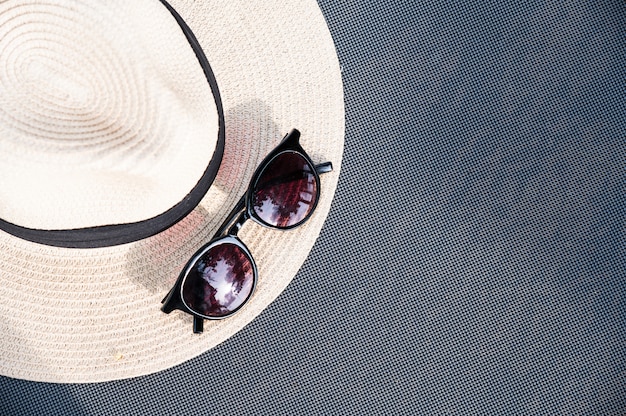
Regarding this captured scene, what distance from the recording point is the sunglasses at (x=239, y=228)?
2.24 feet

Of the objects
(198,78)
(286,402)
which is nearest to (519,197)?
(286,402)

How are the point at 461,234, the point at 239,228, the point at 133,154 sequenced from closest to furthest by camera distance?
1. the point at 133,154
2. the point at 239,228
3. the point at 461,234

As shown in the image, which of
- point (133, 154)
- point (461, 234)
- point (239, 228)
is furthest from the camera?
point (461, 234)

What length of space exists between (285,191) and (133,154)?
248mm

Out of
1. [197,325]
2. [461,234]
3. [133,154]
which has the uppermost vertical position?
[133,154]

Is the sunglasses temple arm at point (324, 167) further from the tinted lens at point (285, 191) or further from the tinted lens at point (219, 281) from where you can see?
the tinted lens at point (219, 281)

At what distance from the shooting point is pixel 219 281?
70cm

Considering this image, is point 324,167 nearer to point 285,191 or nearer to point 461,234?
point 285,191

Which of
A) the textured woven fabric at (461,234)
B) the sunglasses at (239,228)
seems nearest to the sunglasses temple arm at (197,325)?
the sunglasses at (239,228)

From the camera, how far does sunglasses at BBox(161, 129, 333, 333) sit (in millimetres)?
682

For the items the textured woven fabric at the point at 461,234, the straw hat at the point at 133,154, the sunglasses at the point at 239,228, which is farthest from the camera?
the textured woven fabric at the point at 461,234

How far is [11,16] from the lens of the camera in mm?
486

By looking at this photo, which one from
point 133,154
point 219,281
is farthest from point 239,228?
point 133,154

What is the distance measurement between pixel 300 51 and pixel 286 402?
61cm
